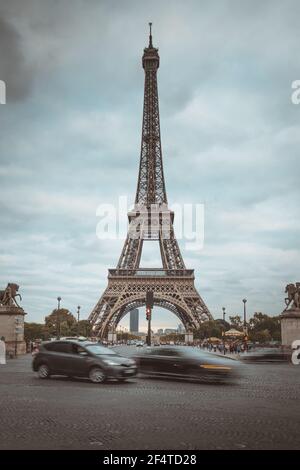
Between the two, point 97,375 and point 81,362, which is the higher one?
point 81,362

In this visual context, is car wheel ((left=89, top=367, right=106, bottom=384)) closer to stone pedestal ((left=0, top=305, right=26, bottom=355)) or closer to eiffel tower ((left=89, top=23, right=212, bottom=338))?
stone pedestal ((left=0, top=305, right=26, bottom=355))

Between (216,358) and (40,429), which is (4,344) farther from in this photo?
(40,429)

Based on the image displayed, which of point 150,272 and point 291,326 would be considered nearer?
point 291,326

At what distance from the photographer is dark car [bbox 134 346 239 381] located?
18828 mm

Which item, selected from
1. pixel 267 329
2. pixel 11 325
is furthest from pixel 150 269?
pixel 11 325

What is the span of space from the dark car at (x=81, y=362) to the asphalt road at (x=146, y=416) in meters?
0.91

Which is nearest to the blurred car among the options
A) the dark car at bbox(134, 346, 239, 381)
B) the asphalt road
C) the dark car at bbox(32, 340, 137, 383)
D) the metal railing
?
the dark car at bbox(134, 346, 239, 381)

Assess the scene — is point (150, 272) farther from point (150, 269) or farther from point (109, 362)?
point (109, 362)

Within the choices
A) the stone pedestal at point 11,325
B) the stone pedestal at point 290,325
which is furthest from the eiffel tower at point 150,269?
the stone pedestal at point 290,325

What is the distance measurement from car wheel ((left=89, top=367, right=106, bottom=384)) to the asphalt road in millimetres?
812

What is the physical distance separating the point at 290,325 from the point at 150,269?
181 ft

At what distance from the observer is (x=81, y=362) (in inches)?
723
